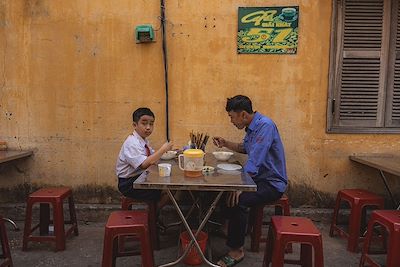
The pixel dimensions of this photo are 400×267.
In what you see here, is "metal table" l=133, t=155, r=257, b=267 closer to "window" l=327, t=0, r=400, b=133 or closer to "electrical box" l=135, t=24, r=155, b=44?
"electrical box" l=135, t=24, r=155, b=44

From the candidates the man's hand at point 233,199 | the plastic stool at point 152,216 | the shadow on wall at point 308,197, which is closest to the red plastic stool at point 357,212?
the shadow on wall at point 308,197

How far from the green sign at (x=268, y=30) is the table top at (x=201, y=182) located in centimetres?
204

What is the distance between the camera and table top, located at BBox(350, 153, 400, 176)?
397 centimetres

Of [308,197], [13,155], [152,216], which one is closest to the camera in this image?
[152,216]

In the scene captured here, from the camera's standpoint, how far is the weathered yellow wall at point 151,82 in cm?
478

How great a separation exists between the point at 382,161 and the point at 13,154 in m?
4.68

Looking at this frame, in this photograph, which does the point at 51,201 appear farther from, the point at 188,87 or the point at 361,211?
the point at 361,211

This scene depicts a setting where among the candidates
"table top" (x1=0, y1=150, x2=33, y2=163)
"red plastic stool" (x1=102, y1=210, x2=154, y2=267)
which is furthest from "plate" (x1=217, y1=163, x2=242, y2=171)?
"table top" (x1=0, y1=150, x2=33, y2=163)

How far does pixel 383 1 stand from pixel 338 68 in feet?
3.45

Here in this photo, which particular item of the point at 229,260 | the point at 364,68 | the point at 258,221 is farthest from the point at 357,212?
the point at 364,68

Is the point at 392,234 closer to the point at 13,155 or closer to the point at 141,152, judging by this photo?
the point at 141,152

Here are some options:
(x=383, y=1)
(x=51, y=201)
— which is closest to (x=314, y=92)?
(x=383, y=1)

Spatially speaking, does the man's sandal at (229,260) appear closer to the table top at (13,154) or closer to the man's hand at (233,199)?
the man's hand at (233,199)

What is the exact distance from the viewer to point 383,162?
435cm
